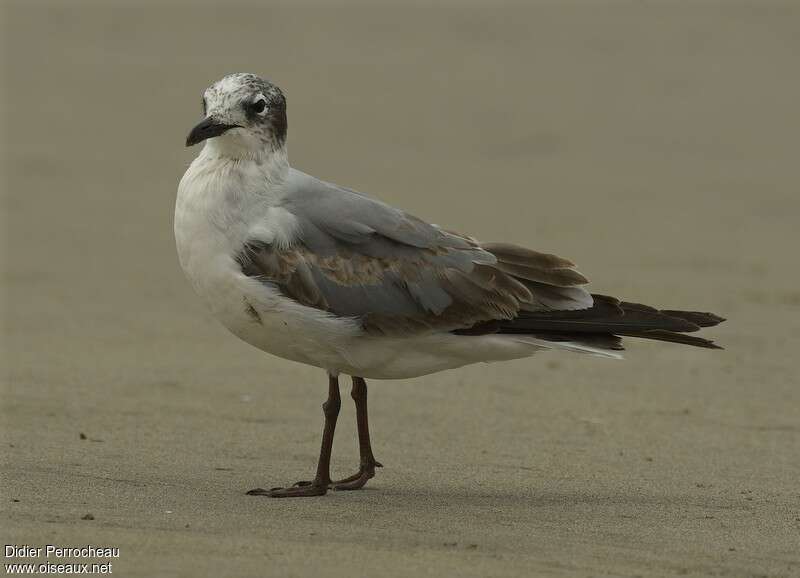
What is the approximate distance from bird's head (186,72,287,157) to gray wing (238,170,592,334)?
0.22 meters

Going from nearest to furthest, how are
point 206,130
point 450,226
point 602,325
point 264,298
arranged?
point 264,298 < point 206,130 < point 602,325 < point 450,226

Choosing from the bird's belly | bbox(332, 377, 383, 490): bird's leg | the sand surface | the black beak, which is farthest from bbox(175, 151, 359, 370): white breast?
the sand surface

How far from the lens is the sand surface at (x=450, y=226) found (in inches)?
219

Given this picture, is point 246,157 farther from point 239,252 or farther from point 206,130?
point 239,252

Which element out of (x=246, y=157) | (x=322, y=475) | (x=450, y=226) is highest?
(x=450, y=226)

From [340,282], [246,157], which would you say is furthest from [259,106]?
[340,282]

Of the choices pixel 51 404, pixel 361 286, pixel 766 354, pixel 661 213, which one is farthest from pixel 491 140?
pixel 361 286

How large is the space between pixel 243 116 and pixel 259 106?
90mm

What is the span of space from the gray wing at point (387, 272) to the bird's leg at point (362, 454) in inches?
23.8

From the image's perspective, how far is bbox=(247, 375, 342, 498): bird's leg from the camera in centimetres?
608

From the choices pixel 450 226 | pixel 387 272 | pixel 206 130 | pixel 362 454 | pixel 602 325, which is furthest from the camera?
pixel 450 226

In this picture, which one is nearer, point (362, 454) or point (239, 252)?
point (239, 252)

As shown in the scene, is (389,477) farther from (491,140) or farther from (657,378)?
(491,140)

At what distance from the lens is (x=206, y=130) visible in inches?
242
